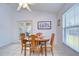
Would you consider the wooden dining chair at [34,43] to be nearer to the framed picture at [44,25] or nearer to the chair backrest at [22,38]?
the chair backrest at [22,38]

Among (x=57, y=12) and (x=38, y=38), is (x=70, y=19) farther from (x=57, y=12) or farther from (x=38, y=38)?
(x=38, y=38)

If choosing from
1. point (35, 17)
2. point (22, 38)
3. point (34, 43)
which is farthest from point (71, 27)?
point (22, 38)

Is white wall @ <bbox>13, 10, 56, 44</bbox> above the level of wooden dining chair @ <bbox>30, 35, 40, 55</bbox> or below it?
above

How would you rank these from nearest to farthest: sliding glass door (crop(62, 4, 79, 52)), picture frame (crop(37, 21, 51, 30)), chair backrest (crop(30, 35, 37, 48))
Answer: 1. picture frame (crop(37, 21, 51, 30))
2. chair backrest (crop(30, 35, 37, 48))
3. sliding glass door (crop(62, 4, 79, 52))

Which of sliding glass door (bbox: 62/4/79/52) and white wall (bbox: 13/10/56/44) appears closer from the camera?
white wall (bbox: 13/10/56/44)

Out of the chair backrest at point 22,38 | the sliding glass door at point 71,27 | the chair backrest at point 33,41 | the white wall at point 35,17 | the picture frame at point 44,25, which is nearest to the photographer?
the picture frame at point 44,25

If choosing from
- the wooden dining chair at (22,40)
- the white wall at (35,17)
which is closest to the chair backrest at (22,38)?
the wooden dining chair at (22,40)

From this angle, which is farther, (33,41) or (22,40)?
(33,41)

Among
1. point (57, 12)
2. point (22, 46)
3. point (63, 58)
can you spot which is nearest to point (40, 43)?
point (22, 46)

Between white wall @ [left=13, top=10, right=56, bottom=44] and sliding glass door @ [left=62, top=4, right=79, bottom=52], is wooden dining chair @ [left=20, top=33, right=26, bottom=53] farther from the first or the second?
sliding glass door @ [left=62, top=4, right=79, bottom=52]

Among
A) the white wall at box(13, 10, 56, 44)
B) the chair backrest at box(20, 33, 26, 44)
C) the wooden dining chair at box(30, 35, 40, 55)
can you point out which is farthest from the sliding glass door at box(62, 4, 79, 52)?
the chair backrest at box(20, 33, 26, 44)

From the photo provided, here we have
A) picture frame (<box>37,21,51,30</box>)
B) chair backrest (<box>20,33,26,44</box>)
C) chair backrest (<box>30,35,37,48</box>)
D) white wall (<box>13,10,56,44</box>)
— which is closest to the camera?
picture frame (<box>37,21,51,30</box>)

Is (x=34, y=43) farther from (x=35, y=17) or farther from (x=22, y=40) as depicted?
(x=35, y=17)

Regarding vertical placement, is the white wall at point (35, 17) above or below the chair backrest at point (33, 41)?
above
